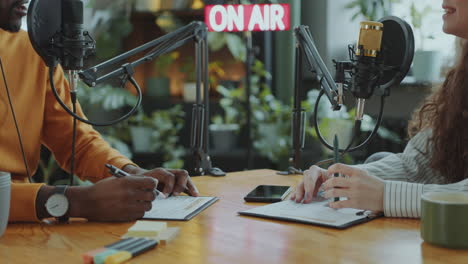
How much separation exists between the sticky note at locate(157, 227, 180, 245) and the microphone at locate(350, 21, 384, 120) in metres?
0.52

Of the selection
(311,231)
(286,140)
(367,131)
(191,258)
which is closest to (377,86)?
(311,231)

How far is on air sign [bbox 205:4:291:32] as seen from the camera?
307 centimetres

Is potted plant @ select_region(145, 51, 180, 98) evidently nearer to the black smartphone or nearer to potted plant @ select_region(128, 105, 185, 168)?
potted plant @ select_region(128, 105, 185, 168)

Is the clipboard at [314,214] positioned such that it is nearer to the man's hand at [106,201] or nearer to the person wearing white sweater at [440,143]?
the person wearing white sweater at [440,143]

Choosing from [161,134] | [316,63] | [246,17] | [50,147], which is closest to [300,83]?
[316,63]

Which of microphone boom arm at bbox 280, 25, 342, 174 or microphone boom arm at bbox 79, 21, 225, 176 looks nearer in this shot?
microphone boom arm at bbox 280, 25, 342, 174

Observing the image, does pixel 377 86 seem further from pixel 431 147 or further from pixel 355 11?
pixel 355 11

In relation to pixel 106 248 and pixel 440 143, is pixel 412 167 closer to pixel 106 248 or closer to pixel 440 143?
pixel 440 143

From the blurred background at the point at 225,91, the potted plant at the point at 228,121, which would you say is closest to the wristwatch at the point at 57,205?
the blurred background at the point at 225,91

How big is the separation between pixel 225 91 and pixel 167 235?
3.13 metres

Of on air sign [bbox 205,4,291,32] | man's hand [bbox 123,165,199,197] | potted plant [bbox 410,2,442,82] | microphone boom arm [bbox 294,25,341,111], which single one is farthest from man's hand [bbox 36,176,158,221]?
potted plant [bbox 410,2,442,82]

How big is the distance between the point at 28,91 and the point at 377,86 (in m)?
0.97

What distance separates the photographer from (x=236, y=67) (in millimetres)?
4504

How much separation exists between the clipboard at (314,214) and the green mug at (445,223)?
18 centimetres
